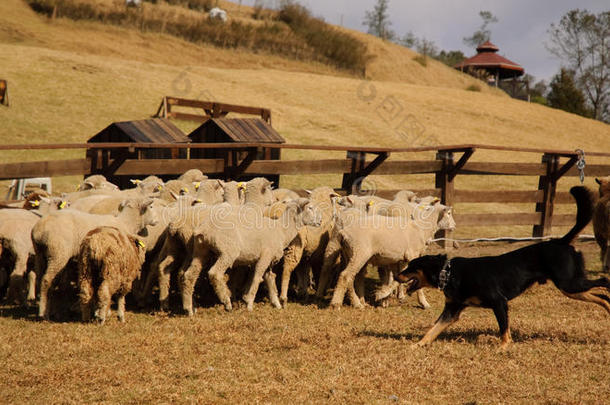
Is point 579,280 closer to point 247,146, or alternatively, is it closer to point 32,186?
point 247,146

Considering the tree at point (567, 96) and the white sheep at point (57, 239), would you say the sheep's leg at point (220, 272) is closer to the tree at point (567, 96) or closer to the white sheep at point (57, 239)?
the white sheep at point (57, 239)

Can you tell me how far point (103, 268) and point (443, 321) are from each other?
13.4 feet

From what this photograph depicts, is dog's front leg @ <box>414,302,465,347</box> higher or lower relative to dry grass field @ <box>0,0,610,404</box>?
higher

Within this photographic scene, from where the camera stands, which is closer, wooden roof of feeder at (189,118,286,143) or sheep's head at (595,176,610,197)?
sheep's head at (595,176,610,197)

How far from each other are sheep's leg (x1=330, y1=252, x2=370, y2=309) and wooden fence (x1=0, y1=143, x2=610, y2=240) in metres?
4.47

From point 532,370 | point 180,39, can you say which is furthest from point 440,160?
point 180,39

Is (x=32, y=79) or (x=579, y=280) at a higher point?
(x=32, y=79)

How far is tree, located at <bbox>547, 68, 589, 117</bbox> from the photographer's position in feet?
192

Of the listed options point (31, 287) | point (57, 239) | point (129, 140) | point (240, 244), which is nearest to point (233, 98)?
point (129, 140)

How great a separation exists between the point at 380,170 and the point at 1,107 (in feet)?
59.8

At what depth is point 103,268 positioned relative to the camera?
310 inches

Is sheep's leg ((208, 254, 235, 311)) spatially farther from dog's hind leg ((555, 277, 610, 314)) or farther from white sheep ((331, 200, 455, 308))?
dog's hind leg ((555, 277, 610, 314))

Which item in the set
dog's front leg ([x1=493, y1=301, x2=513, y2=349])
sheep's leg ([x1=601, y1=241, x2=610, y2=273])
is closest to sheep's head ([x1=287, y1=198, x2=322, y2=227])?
dog's front leg ([x1=493, y1=301, x2=513, y2=349])

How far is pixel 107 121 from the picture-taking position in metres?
27.6
